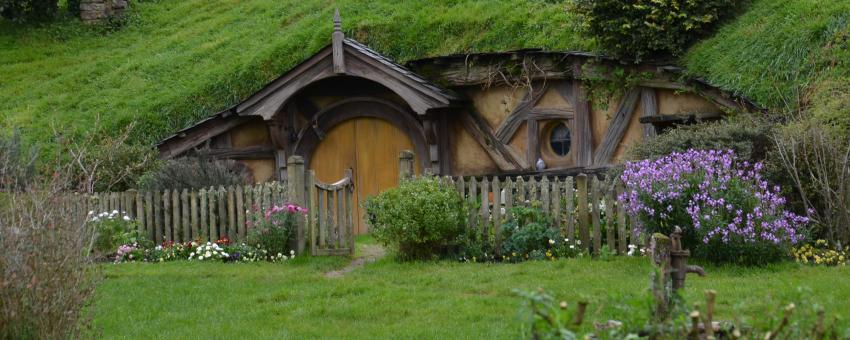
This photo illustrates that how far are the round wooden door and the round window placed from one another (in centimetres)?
254

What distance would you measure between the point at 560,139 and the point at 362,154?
3.64m

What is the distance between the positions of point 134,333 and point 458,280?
360 cm

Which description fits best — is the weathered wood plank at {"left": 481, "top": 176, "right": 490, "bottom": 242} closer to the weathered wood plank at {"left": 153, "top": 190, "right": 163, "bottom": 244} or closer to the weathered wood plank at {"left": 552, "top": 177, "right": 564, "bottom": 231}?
the weathered wood plank at {"left": 552, "top": 177, "right": 564, "bottom": 231}

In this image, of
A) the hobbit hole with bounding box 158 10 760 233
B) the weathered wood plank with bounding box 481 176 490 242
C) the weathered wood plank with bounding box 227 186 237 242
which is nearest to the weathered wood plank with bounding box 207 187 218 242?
the weathered wood plank with bounding box 227 186 237 242

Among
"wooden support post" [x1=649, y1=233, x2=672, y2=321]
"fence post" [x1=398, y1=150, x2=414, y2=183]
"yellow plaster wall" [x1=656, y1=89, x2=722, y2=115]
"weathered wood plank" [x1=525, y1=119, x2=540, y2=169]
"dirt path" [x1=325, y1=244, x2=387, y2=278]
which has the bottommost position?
"dirt path" [x1=325, y1=244, x2=387, y2=278]

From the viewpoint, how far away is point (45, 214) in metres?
7.02

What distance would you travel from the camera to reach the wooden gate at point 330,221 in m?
A: 13.9

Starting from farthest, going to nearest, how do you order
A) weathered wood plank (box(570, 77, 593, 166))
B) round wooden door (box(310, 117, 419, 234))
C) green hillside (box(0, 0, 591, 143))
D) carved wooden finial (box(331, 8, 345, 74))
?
green hillside (box(0, 0, 591, 143)), round wooden door (box(310, 117, 419, 234)), carved wooden finial (box(331, 8, 345, 74)), weathered wood plank (box(570, 77, 593, 166))

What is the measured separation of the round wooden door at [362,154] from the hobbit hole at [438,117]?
2 centimetres

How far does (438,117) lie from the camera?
1764cm

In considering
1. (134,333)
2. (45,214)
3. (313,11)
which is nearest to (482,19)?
(313,11)

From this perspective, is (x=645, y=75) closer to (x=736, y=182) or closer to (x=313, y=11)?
(x=736, y=182)

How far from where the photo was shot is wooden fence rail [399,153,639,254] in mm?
12430

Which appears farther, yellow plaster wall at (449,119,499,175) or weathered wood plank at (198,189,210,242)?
yellow plaster wall at (449,119,499,175)
